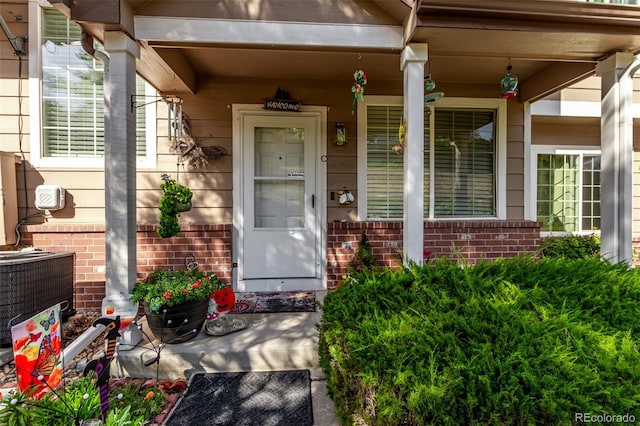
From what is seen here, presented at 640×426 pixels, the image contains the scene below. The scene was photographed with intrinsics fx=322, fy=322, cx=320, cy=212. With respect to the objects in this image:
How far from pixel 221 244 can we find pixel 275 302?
938 millimetres

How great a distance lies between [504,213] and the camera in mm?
4133

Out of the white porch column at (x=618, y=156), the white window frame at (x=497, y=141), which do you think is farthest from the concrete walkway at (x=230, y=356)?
the white porch column at (x=618, y=156)

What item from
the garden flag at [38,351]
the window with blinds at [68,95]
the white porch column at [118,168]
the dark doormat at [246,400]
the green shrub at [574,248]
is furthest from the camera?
the green shrub at [574,248]

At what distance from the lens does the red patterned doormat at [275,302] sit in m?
3.25

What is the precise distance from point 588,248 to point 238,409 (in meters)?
4.96

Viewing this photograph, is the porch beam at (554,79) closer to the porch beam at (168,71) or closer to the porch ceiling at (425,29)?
the porch ceiling at (425,29)

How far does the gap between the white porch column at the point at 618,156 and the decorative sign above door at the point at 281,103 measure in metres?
3.01

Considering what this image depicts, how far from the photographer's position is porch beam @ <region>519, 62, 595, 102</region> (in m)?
3.25

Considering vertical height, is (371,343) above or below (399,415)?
above

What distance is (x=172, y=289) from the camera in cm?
245

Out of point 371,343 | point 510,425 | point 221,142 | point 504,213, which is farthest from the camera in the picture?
point 504,213

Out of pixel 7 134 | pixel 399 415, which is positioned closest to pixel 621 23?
pixel 399 415

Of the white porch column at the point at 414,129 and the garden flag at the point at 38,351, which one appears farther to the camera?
the white porch column at the point at 414,129

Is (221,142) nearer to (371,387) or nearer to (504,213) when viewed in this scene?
(371,387)
